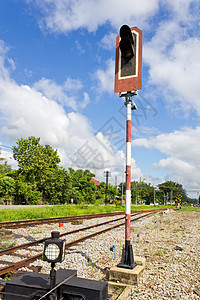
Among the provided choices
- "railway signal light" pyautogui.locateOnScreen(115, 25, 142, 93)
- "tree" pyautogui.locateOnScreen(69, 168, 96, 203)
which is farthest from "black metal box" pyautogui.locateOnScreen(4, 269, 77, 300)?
"tree" pyautogui.locateOnScreen(69, 168, 96, 203)

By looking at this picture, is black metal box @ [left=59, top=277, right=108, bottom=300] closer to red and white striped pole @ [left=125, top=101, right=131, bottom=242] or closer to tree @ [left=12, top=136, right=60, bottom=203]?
red and white striped pole @ [left=125, top=101, right=131, bottom=242]

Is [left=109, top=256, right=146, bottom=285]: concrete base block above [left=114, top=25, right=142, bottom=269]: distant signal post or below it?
below

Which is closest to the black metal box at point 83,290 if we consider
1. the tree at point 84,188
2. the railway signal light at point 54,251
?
the railway signal light at point 54,251

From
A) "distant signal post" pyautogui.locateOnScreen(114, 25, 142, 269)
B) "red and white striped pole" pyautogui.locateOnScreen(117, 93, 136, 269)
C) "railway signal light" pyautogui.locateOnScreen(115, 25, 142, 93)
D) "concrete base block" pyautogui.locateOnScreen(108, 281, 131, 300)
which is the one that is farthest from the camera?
A: "railway signal light" pyautogui.locateOnScreen(115, 25, 142, 93)

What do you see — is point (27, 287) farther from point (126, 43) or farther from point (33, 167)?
point (33, 167)

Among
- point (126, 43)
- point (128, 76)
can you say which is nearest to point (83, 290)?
point (128, 76)

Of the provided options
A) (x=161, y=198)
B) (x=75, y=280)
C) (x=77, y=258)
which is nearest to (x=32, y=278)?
(x=75, y=280)

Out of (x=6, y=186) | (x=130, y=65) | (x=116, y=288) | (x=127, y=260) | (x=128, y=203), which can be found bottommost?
(x=116, y=288)

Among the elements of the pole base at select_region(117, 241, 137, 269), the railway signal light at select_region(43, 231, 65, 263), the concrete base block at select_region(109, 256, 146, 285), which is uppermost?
the railway signal light at select_region(43, 231, 65, 263)

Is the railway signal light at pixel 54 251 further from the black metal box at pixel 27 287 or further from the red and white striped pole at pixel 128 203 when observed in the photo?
the red and white striped pole at pixel 128 203

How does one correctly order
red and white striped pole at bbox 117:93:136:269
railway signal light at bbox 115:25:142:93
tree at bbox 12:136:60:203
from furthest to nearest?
tree at bbox 12:136:60:203
railway signal light at bbox 115:25:142:93
red and white striped pole at bbox 117:93:136:269

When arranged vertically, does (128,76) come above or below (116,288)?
Answer: above

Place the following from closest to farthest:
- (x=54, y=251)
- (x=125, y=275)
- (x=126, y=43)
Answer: (x=54, y=251) → (x=125, y=275) → (x=126, y=43)

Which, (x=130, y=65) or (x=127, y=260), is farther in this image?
(x=130, y=65)
